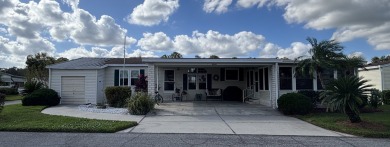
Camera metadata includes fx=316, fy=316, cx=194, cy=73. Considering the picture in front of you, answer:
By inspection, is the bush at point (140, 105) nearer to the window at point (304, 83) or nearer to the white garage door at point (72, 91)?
the white garage door at point (72, 91)

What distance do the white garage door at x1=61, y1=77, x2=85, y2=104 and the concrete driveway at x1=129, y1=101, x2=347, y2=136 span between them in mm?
7017

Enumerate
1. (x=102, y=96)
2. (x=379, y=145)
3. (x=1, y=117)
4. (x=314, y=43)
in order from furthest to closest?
(x=102, y=96) < (x=314, y=43) < (x=1, y=117) < (x=379, y=145)

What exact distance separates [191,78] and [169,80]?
5.22 feet

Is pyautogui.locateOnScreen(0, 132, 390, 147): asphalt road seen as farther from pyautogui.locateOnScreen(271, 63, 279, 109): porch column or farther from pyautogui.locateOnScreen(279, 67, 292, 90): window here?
pyautogui.locateOnScreen(279, 67, 292, 90): window

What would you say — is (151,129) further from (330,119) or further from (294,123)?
(330,119)

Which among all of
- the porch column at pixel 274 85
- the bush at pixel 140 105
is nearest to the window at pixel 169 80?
the bush at pixel 140 105

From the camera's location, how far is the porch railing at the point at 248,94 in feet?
70.2

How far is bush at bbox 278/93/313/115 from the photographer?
1449cm

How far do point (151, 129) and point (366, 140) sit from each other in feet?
21.3

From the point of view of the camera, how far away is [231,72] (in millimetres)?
22953

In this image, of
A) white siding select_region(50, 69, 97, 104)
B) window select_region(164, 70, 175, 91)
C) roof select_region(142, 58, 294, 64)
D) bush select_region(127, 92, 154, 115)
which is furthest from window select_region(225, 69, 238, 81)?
bush select_region(127, 92, 154, 115)

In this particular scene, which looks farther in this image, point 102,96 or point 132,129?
point 102,96

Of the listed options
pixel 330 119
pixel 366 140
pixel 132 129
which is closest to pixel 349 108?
pixel 330 119

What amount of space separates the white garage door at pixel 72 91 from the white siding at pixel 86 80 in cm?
24
